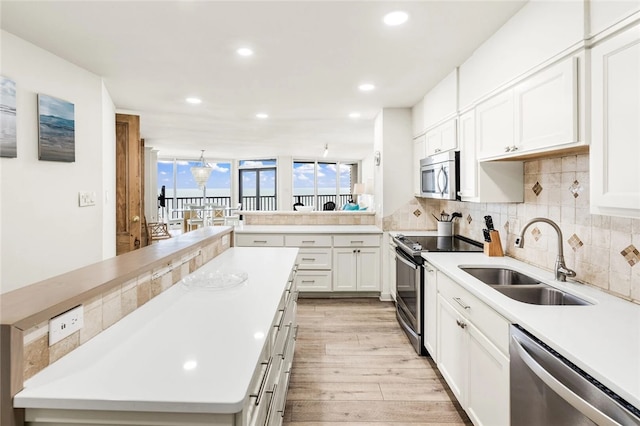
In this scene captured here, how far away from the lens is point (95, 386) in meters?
0.92

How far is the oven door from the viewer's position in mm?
2953

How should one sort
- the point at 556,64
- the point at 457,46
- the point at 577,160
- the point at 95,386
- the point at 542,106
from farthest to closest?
the point at 457,46 → the point at 577,160 → the point at 542,106 → the point at 556,64 → the point at 95,386

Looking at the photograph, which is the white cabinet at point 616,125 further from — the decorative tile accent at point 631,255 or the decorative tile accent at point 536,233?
the decorative tile accent at point 536,233

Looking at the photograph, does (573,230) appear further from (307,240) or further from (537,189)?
(307,240)

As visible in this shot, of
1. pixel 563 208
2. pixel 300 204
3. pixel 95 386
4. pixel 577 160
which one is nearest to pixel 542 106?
pixel 577 160

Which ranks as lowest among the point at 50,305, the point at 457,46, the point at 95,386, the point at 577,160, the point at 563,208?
the point at 95,386

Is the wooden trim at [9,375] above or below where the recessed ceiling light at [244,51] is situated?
below

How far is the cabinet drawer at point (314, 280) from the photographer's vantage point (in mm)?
4566

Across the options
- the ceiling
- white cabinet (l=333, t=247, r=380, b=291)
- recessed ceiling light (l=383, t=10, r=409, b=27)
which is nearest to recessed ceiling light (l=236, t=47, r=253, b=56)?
the ceiling

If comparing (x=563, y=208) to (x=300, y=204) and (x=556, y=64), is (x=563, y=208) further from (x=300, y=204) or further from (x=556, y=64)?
(x=300, y=204)

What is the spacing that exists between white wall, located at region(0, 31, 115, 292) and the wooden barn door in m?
0.72

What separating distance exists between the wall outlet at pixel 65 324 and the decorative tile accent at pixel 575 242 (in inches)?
92.2

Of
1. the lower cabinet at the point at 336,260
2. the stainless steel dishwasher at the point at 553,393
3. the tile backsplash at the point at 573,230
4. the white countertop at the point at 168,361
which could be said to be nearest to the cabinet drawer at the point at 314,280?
the lower cabinet at the point at 336,260

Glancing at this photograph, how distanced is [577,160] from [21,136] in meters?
3.55
